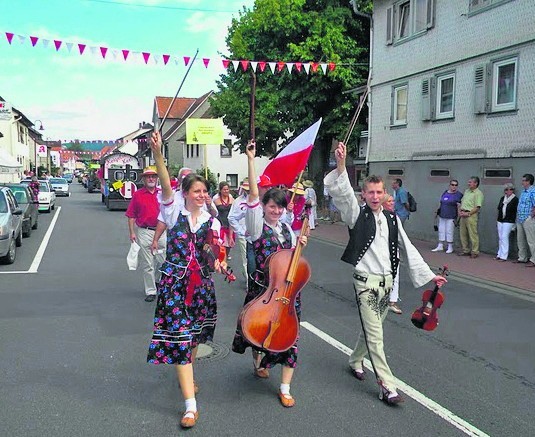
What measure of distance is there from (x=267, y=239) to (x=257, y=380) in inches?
48.9

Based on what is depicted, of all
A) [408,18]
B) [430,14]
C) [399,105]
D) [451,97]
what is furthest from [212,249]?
[408,18]

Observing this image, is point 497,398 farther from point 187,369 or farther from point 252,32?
point 252,32

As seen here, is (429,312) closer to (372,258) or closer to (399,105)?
(372,258)

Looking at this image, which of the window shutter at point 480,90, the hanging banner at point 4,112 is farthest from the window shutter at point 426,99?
the hanging banner at point 4,112

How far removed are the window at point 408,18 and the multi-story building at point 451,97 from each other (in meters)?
0.03

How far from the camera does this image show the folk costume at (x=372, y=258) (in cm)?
436

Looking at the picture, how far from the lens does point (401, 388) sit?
4.54 metres

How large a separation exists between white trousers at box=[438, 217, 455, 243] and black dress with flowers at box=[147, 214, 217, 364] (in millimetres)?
10456

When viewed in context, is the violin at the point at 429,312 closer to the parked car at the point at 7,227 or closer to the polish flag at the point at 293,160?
the polish flag at the point at 293,160

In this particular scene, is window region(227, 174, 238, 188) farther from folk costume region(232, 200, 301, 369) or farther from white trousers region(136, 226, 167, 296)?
folk costume region(232, 200, 301, 369)

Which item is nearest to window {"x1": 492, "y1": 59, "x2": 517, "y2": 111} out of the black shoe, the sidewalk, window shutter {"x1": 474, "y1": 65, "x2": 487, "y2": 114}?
window shutter {"x1": 474, "y1": 65, "x2": 487, "y2": 114}

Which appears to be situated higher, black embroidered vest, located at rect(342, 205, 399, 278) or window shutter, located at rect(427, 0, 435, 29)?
window shutter, located at rect(427, 0, 435, 29)

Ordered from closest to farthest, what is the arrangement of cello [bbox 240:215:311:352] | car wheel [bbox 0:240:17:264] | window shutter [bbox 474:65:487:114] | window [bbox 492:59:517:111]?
cello [bbox 240:215:311:352]
car wheel [bbox 0:240:17:264]
window [bbox 492:59:517:111]
window shutter [bbox 474:65:487:114]

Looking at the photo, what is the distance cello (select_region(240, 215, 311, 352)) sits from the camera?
3938 mm
